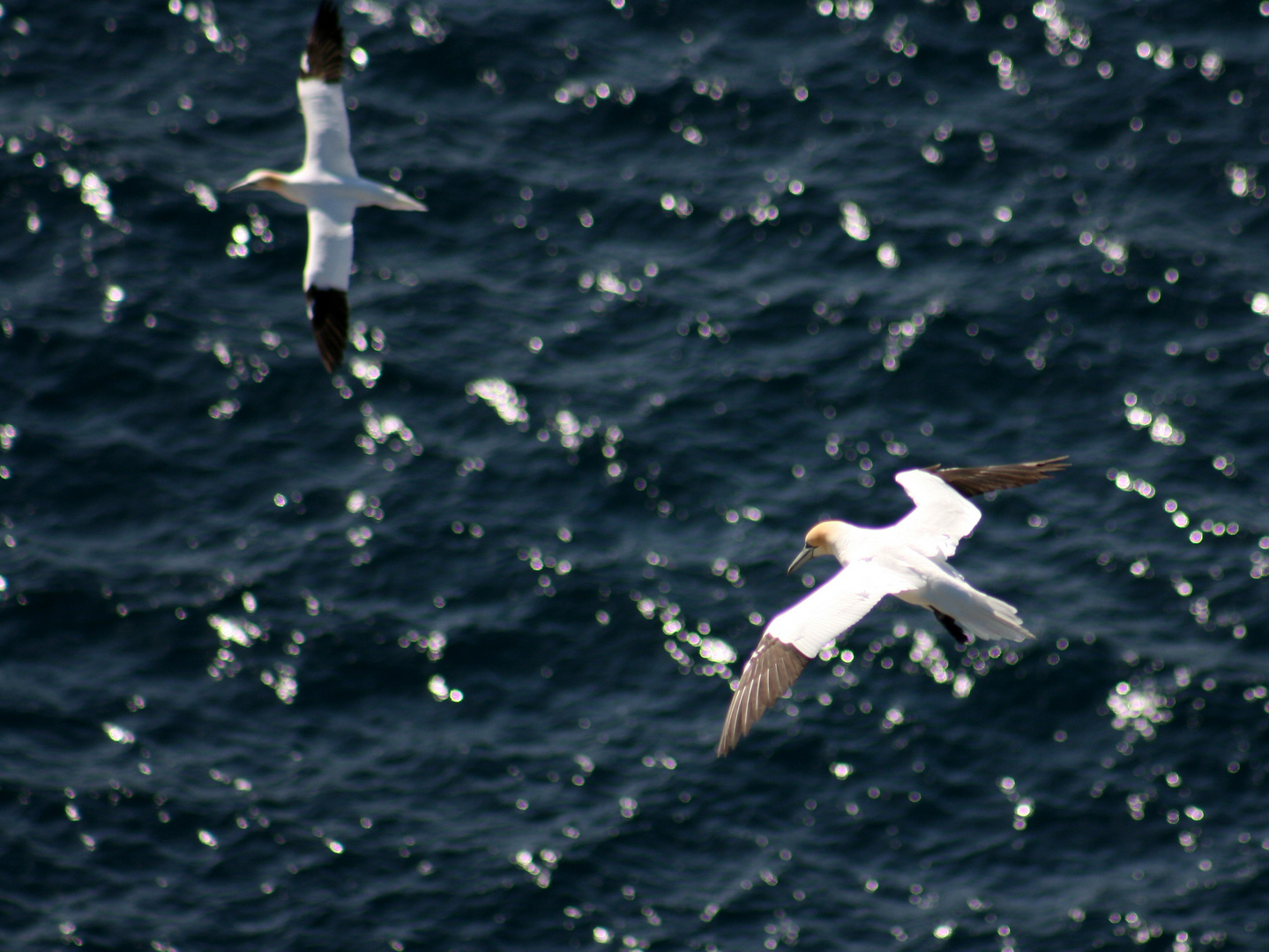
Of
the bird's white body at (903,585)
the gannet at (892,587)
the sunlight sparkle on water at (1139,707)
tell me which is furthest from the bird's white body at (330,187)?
the sunlight sparkle on water at (1139,707)

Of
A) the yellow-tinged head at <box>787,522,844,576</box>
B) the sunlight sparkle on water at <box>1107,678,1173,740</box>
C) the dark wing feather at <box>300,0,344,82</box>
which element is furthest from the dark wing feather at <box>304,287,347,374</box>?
the sunlight sparkle on water at <box>1107,678,1173,740</box>

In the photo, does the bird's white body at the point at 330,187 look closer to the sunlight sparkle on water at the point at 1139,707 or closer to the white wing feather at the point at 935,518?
the white wing feather at the point at 935,518

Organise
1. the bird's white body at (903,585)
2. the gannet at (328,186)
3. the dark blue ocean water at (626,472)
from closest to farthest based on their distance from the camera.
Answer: the bird's white body at (903,585), the gannet at (328,186), the dark blue ocean water at (626,472)

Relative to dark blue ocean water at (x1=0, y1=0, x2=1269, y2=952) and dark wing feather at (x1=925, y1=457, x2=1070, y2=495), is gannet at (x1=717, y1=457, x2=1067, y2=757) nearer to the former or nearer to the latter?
dark wing feather at (x1=925, y1=457, x2=1070, y2=495)

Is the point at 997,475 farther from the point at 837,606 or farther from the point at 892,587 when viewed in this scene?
the point at 837,606

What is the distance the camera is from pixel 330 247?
18406mm

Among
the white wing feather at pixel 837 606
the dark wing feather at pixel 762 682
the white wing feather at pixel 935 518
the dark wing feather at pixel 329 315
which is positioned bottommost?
the dark wing feather at pixel 762 682

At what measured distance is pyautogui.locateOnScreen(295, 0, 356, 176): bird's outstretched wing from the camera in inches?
748

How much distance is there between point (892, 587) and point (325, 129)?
839cm

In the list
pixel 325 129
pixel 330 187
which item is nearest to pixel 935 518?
pixel 330 187

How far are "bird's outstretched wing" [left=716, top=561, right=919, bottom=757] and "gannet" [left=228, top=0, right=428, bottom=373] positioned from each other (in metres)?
5.93

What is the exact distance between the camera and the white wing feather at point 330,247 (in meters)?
18.2

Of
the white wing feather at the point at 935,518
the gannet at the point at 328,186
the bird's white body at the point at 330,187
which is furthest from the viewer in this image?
the bird's white body at the point at 330,187

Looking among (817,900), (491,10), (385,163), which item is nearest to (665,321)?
(385,163)
